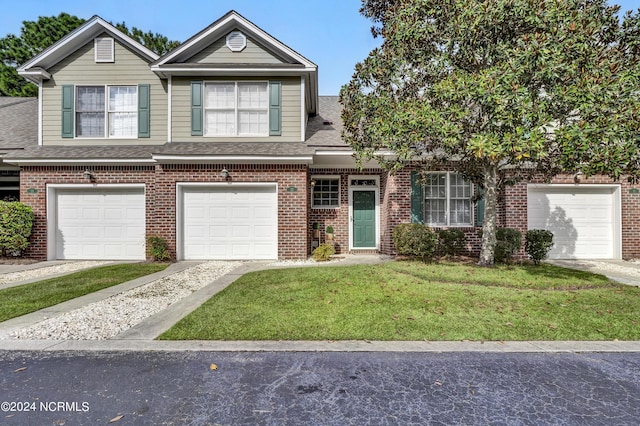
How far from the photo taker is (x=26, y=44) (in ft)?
79.7

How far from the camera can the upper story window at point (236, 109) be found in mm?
10203

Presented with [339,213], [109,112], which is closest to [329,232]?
[339,213]

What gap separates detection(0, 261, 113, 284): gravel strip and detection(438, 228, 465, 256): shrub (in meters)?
10.5

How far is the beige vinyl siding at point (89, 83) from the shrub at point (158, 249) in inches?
135

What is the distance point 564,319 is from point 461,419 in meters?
3.19

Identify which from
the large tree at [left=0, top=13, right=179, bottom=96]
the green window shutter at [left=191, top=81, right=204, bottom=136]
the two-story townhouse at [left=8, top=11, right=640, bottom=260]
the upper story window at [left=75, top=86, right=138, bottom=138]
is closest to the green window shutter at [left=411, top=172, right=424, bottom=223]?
the two-story townhouse at [left=8, top=11, right=640, bottom=260]

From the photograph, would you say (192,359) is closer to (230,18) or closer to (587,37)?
(587,37)

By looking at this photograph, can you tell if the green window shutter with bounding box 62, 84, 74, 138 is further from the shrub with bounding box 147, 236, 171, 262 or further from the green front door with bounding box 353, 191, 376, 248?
the green front door with bounding box 353, 191, 376, 248

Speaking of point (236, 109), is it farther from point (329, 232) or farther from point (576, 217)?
point (576, 217)

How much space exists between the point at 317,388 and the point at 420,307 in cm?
272

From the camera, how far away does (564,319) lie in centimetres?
443

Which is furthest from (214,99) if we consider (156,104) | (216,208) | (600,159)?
(600,159)

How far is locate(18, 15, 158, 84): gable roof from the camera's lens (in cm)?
1015

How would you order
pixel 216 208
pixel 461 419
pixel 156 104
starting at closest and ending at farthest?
pixel 461 419 → pixel 216 208 → pixel 156 104
